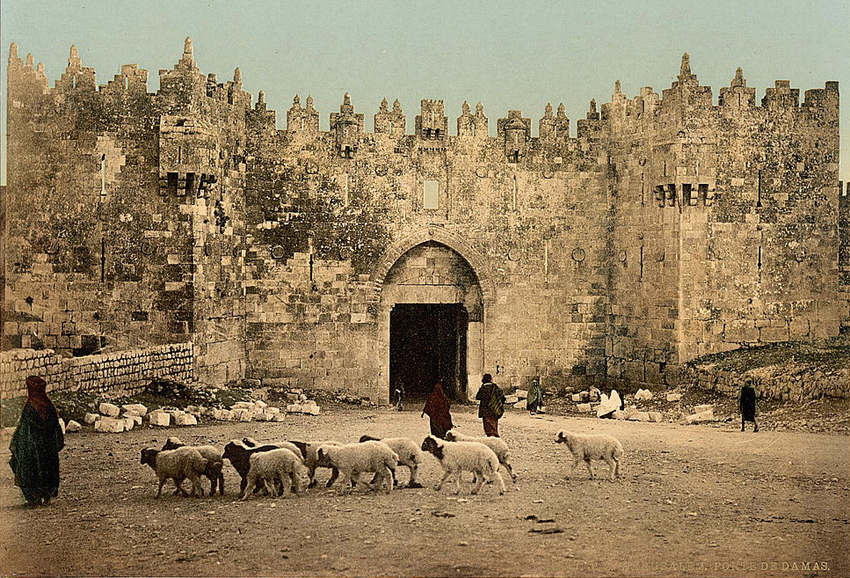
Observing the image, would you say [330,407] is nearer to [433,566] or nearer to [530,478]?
[530,478]

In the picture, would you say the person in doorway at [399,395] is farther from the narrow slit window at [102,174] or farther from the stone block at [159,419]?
the narrow slit window at [102,174]

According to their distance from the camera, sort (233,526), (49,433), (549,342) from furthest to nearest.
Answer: (549,342) < (49,433) < (233,526)

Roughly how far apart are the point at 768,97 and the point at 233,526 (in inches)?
525

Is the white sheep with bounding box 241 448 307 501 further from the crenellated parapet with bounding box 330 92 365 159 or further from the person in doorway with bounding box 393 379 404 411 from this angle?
the crenellated parapet with bounding box 330 92 365 159

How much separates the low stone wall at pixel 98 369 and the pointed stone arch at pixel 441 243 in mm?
4325

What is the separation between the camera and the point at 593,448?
423 inches

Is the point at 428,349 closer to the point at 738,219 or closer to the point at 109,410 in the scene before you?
the point at 738,219

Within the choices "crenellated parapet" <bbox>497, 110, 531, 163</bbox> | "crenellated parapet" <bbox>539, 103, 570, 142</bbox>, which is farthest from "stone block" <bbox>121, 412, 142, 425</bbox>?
"crenellated parapet" <bbox>539, 103, 570, 142</bbox>

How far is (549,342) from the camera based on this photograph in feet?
64.2

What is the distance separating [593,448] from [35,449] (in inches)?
226

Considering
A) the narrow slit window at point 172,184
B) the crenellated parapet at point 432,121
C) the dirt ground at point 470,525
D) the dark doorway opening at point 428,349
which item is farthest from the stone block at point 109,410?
the crenellated parapet at point 432,121

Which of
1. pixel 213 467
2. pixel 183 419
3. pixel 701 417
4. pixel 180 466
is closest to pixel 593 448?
pixel 213 467

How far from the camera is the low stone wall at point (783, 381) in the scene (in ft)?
47.9

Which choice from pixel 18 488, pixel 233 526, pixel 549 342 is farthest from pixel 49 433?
pixel 549 342
